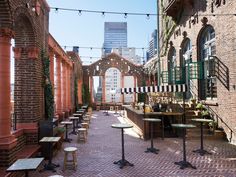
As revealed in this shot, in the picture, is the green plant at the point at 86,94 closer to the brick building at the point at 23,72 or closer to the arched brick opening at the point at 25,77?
the brick building at the point at 23,72

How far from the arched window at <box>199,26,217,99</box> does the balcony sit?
2223 millimetres

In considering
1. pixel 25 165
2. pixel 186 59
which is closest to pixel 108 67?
pixel 186 59

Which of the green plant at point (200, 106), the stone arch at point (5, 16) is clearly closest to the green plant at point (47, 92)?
the stone arch at point (5, 16)

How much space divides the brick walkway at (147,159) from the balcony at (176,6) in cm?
790

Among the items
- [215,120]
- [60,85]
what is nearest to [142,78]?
[60,85]

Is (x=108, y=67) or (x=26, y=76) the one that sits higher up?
(x=108, y=67)

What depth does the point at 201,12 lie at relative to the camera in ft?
41.8

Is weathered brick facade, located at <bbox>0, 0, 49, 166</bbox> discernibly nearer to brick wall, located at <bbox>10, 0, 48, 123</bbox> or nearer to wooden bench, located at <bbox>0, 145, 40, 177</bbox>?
brick wall, located at <bbox>10, 0, 48, 123</bbox>

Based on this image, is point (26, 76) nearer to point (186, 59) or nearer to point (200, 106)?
point (200, 106)

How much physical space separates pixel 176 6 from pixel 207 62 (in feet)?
17.4

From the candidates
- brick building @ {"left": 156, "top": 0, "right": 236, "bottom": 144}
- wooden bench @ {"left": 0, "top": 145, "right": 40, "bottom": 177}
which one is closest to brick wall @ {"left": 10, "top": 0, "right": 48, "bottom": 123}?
wooden bench @ {"left": 0, "top": 145, "right": 40, "bottom": 177}

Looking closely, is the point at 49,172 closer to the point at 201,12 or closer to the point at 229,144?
the point at 229,144

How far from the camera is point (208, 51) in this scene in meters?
12.8

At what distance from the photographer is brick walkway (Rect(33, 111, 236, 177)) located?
245 inches
